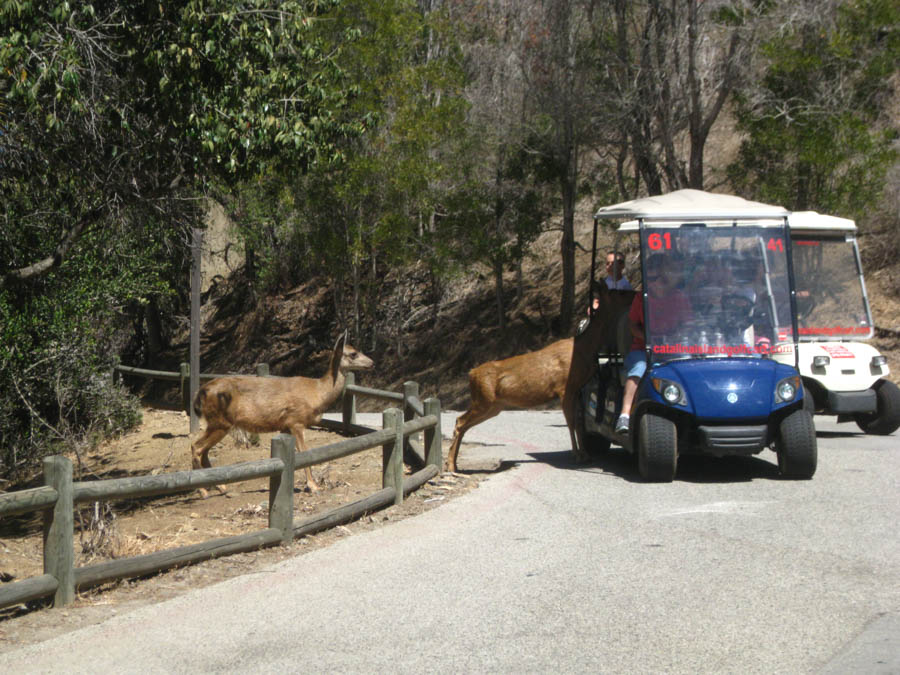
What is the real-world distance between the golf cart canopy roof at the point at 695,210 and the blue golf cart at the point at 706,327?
0.04ft

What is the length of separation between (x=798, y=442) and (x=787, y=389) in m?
0.56

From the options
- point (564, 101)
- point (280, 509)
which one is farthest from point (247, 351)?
point (280, 509)

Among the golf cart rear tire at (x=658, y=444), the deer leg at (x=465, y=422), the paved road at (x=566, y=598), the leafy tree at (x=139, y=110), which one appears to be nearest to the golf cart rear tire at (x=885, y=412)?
the paved road at (x=566, y=598)

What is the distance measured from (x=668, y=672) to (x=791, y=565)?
2507 millimetres

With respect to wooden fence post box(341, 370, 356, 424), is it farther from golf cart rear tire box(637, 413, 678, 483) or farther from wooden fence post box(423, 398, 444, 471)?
golf cart rear tire box(637, 413, 678, 483)

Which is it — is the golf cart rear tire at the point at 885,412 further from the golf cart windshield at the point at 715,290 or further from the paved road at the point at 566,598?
the paved road at the point at 566,598

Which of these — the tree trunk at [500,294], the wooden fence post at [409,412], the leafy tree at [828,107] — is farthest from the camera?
the tree trunk at [500,294]

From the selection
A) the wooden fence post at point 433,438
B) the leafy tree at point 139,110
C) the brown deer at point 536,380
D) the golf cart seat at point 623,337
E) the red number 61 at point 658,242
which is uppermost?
the leafy tree at point 139,110

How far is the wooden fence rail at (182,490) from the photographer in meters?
6.58

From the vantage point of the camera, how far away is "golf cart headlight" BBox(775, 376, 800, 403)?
34.7 feet

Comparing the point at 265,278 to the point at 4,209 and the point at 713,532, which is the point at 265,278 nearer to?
the point at 4,209

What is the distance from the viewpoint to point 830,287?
615 inches

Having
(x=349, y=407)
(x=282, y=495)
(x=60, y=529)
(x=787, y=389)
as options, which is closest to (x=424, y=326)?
(x=349, y=407)

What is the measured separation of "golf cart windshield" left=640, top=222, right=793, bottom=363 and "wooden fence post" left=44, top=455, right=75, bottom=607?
656 cm
